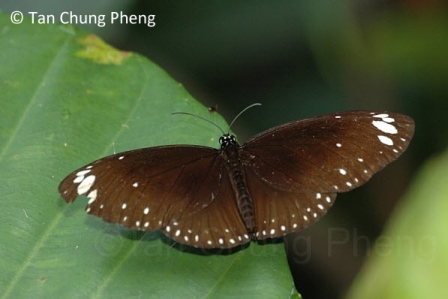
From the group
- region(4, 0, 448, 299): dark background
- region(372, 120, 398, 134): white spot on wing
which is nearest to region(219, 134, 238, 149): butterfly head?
region(372, 120, 398, 134): white spot on wing

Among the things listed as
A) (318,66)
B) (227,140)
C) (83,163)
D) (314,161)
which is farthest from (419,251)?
(318,66)

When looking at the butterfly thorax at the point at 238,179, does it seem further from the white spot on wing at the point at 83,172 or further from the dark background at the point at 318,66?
the dark background at the point at 318,66

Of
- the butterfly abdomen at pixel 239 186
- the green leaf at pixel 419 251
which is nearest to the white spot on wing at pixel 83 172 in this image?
the butterfly abdomen at pixel 239 186

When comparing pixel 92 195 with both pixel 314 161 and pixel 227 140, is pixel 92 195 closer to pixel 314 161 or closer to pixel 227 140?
pixel 227 140

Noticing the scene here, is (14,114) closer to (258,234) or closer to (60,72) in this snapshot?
(60,72)

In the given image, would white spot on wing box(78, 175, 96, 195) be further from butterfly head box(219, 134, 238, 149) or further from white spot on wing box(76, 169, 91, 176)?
butterfly head box(219, 134, 238, 149)
